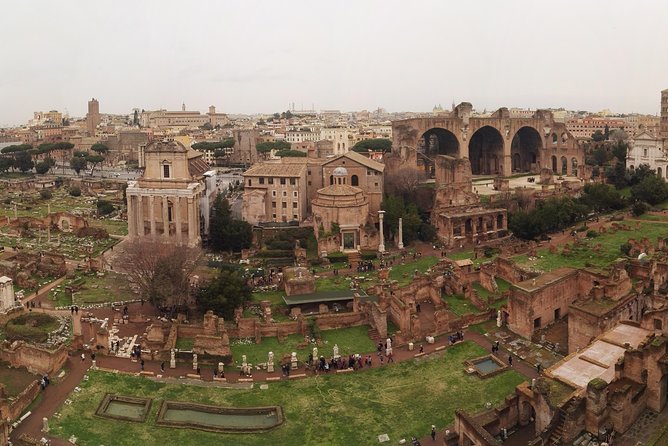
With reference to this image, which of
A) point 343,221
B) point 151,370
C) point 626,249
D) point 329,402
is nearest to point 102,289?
point 151,370

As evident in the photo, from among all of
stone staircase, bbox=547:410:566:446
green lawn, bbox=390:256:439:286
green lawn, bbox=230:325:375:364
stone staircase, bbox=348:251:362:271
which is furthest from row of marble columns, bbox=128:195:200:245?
stone staircase, bbox=547:410:566:446

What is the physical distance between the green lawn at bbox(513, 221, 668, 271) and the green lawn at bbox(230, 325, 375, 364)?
1230 centimetres

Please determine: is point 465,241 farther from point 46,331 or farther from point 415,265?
point 46,331

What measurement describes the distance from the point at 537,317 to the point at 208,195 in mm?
30360

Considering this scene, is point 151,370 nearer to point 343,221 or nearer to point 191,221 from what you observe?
point 191,221

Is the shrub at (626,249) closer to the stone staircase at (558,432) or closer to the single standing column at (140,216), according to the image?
the stone staircase at (558,432)

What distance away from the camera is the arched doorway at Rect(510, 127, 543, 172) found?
79188mm

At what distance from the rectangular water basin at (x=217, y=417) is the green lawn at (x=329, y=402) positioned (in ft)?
1.06

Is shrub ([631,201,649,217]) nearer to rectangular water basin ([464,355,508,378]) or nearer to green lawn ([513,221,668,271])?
green lawn ([513,221,668,271])

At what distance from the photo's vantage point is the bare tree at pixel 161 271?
1332 inches

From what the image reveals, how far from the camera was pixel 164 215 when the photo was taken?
4809cm

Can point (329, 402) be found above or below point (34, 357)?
below

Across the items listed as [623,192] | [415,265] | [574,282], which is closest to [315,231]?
[415,265]

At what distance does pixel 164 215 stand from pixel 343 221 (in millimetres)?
13227
